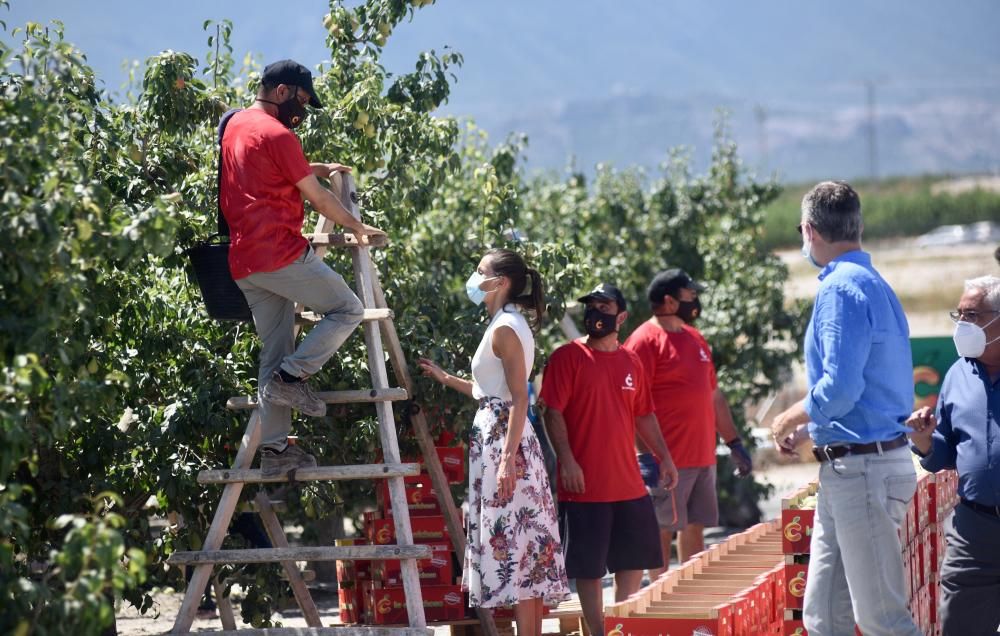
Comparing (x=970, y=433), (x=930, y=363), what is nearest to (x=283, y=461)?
(x=970, y=433)

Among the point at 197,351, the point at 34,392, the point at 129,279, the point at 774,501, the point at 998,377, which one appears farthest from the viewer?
the point at 774,501

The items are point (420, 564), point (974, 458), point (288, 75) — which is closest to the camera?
point (974, 458)

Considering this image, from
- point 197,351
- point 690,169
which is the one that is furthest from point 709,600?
point 690,169

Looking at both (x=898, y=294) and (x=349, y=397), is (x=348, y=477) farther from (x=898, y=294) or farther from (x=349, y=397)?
(x=898, y=294)

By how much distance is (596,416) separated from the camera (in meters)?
7.68

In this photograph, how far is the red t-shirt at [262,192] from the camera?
6.25 metres

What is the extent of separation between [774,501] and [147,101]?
1186cm

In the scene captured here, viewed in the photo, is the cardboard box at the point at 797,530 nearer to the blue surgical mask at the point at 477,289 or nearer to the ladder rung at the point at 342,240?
the blue surgical mask at the point at 477,289

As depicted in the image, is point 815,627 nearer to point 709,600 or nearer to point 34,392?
point 709,600

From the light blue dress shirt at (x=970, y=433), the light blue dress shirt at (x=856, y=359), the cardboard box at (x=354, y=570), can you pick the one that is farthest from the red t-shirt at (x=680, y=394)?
the light blue dress shirt at (x=856, y=359)

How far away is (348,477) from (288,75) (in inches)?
72.1

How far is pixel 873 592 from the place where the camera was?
18.0ft

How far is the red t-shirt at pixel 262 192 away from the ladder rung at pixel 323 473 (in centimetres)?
92

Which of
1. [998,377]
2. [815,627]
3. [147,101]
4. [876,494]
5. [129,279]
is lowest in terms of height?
[815,627]
